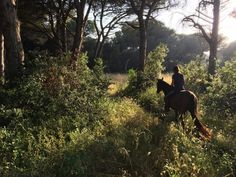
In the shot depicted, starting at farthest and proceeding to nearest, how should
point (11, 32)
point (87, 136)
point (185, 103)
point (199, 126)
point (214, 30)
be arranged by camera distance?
point (214, 30)
point (11, 32)
point (185, 103)
point (199, 126)
point (87, 136)

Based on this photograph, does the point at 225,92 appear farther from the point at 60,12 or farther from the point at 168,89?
the point at 60,12

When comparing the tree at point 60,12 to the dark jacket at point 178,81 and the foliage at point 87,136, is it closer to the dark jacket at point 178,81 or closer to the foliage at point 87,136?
the foliage at point 87,136

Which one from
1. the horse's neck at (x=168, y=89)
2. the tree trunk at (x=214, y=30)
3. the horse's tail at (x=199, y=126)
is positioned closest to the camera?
the horse's tail at (x=199, y=126)

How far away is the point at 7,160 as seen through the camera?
9.35 m

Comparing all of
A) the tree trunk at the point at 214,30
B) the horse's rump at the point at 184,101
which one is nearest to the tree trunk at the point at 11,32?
the horse's rump at the point at 184,101

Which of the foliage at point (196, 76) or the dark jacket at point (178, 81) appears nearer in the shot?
the dark jacket at point (178, 81)

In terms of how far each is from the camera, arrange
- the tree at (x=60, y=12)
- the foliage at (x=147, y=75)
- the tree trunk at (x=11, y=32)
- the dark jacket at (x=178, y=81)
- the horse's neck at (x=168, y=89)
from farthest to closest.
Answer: the tree at (x=60, y=12), the foliage at (x=147, y=75), the horse's neck at (x=168, y=89), the dark jacket at (x=178, y=81), the tree trunk at (x=11, y=32)

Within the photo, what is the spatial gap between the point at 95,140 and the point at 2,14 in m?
6.25

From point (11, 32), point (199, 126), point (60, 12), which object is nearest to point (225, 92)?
point (199, 126)

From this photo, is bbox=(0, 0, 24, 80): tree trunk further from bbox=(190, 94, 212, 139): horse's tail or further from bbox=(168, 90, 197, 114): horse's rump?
bbox=(190, 94, 212, 139): horse's tail

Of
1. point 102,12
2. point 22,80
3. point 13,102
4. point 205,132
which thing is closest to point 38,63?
point 22,80

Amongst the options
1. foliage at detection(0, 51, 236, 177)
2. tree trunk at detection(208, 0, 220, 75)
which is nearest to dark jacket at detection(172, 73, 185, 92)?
foliage at detection(0, 51, 236, 177)

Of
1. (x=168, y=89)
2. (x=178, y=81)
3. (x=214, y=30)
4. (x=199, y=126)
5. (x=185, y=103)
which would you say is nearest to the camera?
(x=199, y=126)

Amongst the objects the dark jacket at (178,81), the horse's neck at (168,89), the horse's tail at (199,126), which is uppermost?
the dark jacket at (178,81)
